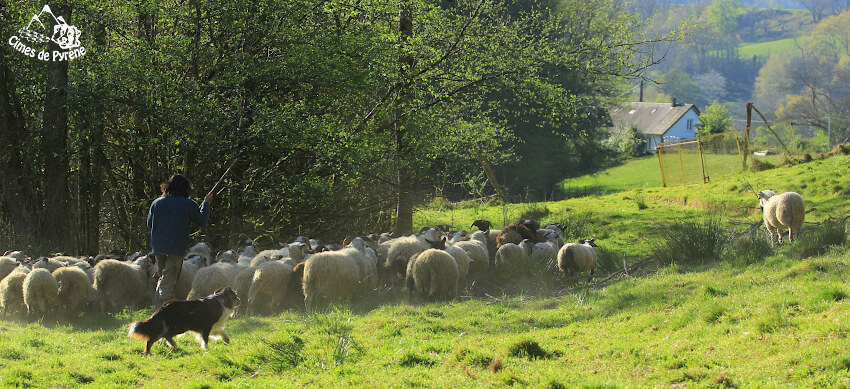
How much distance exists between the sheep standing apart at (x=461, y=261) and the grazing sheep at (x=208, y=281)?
11.7 feet

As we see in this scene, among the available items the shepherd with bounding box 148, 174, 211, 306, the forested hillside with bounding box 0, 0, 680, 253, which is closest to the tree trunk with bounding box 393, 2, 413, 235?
the forested hillside with bounding box 0, 0, 680, 253

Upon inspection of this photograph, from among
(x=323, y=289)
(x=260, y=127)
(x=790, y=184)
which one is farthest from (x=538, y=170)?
(x=323, y=289)

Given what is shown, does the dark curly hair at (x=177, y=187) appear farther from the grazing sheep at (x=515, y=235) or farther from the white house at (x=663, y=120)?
the white house at (x=663, y=120)

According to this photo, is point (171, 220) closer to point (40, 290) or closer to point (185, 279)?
point (185, 279)

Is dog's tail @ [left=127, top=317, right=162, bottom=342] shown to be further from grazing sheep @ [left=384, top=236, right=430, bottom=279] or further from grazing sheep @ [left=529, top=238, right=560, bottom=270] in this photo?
grazing sheep @ [left=529, top=238, right=560, bottom=270]

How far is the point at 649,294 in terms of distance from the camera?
9344 millimetres

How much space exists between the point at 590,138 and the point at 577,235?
23.9 metres

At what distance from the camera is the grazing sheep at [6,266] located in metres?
11.5

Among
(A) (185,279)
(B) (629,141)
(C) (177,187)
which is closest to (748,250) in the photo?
(C) (177,187)

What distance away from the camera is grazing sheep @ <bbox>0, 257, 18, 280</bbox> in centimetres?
1146

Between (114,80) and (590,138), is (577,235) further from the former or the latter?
(590,138)

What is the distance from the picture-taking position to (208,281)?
10.6m

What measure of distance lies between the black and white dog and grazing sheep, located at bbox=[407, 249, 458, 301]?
3684 millimetres

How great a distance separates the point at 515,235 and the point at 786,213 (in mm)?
4802
